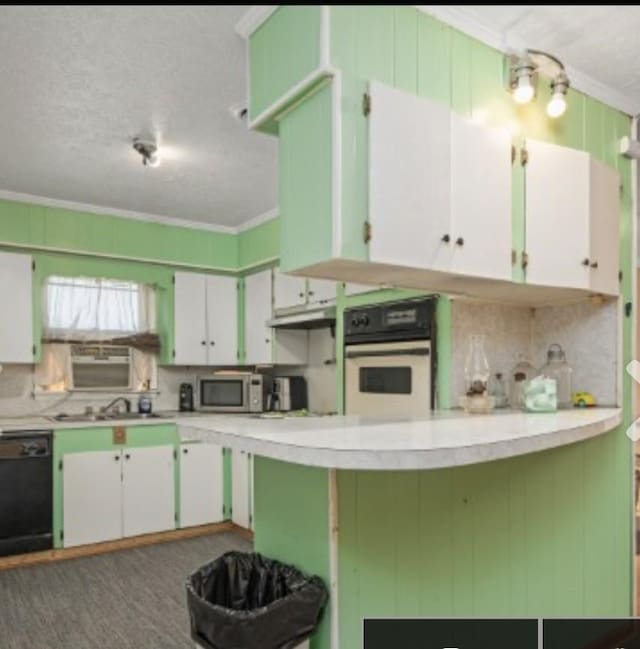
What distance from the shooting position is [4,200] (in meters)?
3.91

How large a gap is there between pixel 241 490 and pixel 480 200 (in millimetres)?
3185

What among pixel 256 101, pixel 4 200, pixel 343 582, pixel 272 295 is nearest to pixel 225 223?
pixel 272 295

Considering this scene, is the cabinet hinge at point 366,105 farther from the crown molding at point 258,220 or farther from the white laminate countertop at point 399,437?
the crown molding at point 258,220

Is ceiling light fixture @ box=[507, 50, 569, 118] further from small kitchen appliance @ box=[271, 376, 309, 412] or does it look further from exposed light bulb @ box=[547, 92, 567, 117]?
small kitchen appliance @ box=[271, 376, 309, 412]

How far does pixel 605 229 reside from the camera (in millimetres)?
2438

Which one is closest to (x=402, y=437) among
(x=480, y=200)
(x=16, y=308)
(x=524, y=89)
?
(x=480, y=200)

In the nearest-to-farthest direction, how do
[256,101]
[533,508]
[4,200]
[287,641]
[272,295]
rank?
[287,641]
[256,101]
[533,508]
[4,200]
[272,295]

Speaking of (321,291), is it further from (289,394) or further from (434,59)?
(434,59)

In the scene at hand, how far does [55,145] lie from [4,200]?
3.83 ft

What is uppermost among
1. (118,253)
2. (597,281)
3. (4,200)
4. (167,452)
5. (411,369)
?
(4,200)

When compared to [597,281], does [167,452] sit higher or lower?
lower

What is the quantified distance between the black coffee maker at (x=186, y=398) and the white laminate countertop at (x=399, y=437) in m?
3.10

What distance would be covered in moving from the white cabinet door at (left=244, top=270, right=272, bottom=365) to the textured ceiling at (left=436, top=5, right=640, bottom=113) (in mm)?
2858

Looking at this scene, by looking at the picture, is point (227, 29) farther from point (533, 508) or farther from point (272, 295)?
point (272, 295)
